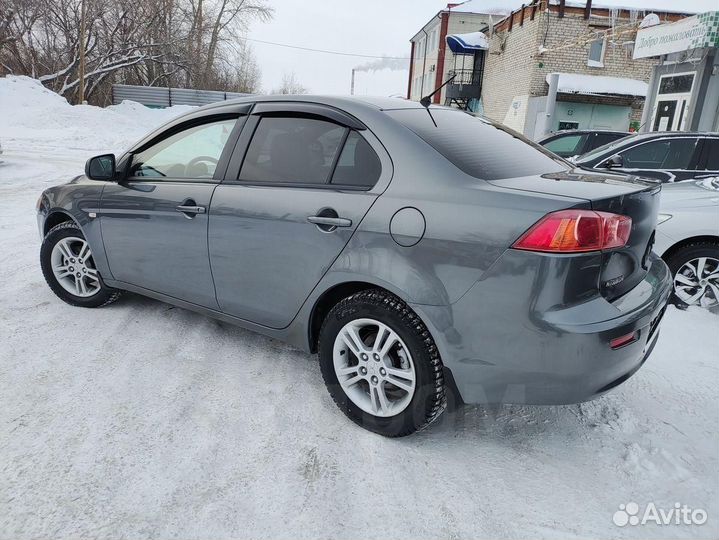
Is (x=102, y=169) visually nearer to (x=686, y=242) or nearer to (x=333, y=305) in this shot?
(x=333, y=305)

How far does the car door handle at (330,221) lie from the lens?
2501 millimetres

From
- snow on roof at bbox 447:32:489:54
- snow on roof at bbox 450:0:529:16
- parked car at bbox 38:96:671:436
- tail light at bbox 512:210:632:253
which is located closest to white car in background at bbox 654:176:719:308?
parked car at bbox 38:96:671:436

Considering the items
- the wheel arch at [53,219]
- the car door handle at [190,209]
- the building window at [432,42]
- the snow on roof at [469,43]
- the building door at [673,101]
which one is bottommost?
the wheel arch at [53,219]

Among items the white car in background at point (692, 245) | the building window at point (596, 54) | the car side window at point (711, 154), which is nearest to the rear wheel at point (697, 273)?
the white car in background at point (692, 245)

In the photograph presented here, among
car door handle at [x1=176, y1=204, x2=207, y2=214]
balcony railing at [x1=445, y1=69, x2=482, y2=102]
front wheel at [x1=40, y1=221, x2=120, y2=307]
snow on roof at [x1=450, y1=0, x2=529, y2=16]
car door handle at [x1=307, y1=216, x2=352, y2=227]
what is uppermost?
snow on roof at [x1=450, y1=0, x2=529, y2=16]

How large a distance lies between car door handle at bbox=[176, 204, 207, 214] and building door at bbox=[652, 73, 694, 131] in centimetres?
1181

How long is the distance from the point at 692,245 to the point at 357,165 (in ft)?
11.0

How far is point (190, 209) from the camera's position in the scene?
3121mm

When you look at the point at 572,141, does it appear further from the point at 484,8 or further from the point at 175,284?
the point at 484,8

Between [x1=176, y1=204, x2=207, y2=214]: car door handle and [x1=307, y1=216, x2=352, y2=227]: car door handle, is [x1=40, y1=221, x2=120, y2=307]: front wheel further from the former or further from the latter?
[x1=307, y1=216, x2=352, y2=227]: car door handle

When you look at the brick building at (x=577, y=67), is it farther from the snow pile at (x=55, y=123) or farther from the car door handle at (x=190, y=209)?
the car door handle at (x=190, y=209)

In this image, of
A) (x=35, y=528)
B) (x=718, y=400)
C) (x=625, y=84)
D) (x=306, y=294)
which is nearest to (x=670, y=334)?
(x=718, y=400)

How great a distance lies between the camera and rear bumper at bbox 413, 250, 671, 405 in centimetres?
205

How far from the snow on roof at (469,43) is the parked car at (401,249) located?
1031 inches
